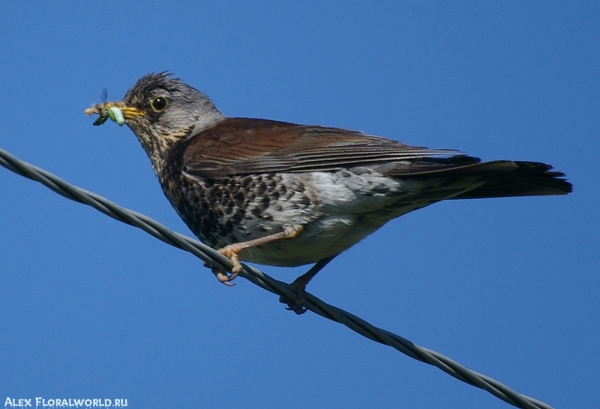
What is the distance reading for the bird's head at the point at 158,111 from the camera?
836 cm

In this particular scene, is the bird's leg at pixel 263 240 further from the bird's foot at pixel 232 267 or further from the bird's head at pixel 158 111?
the bird's head at pixel 158 111

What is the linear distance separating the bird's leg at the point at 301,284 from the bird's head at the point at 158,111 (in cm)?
196

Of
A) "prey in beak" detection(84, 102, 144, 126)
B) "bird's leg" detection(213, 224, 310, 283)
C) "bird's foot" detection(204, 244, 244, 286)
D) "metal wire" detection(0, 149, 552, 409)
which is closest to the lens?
"metal wire" detection(0, 149, 552, 409)

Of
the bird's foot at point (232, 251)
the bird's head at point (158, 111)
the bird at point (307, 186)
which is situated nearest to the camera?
the bird at point (307, 186)

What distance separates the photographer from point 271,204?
6664mm

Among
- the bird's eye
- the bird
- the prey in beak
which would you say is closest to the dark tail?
the bird

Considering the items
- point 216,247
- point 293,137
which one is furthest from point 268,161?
point 216,247

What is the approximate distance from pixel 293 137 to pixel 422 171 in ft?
4.06

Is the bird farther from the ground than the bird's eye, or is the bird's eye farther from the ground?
the bird's eye

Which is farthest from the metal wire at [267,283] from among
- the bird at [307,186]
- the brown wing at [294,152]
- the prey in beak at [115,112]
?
the prey in beak at [115,112]

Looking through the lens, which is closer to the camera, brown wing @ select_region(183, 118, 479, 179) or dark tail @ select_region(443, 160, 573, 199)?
dark tail @ select_region(443, 160, 573, 199)

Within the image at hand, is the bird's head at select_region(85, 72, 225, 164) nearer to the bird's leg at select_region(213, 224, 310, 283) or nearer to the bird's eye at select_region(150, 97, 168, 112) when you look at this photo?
→ the bird's eye at select_region(150, 97, 168, 112)

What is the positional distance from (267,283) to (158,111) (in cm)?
358

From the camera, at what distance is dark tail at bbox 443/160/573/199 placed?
571cm
